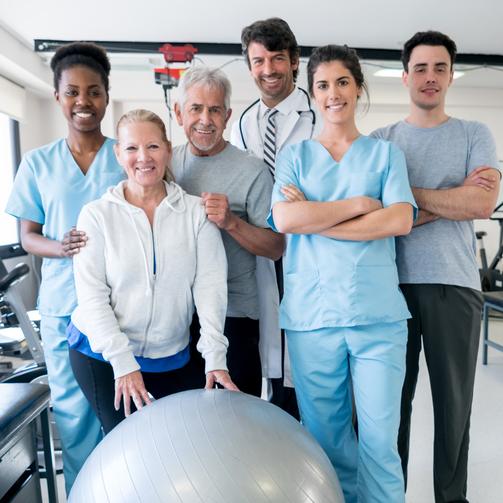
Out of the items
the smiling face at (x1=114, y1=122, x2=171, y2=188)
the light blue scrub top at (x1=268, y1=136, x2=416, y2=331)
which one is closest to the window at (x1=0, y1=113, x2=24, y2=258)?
the smiling face at (x1=114, y1=122, x2=171, y2=188)

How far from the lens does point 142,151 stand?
138 centimetres

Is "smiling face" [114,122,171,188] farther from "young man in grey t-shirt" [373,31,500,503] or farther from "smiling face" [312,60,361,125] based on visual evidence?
"young man in grey t-shirt" [373,31,500,503]

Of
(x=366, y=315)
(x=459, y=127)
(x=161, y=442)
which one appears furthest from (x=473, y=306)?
(x=161, y=442)

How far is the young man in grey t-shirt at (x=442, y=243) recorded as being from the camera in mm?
1676

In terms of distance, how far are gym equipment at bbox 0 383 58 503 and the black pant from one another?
0.11 m

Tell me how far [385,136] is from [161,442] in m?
1.27

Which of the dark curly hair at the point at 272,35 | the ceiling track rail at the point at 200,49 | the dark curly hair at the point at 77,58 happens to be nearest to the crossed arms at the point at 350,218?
the dark curly hair at the point at 272,35

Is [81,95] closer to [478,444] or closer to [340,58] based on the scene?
[340,58]

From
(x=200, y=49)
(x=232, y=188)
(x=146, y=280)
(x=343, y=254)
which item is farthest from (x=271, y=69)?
(x=200, y=49)

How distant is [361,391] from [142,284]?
0.70 metres

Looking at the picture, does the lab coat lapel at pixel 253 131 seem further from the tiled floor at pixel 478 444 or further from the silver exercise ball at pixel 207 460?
the tiled floor at pixel 478 444

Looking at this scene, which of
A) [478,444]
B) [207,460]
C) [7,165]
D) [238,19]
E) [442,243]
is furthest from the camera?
[7,165]

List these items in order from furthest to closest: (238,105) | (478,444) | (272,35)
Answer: (238,105)
(478,444)
(272,35)

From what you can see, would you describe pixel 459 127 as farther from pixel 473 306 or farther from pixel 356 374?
pixel 356 374
